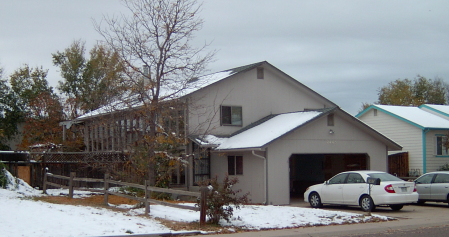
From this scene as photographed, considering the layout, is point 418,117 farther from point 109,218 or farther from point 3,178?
point 3,178

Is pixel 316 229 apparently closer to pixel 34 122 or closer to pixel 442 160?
pixel 442 160

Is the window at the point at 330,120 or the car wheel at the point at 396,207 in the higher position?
the window at the point at 330,120

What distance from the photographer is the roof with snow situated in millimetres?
22484

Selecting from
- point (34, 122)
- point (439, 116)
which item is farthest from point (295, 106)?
point (34, 122)

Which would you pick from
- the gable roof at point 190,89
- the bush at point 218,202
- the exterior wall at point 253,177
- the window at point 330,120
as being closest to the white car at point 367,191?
the exterior wall at point 253,177

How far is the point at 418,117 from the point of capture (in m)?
33.8

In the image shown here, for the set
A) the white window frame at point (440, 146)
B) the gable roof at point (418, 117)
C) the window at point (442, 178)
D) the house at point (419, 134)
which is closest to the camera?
the window at point (442, 178)

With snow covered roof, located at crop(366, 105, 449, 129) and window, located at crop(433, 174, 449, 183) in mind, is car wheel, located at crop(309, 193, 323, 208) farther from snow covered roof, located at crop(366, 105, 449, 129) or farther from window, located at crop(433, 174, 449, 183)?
snow covered roof, located at crop(366, 105, 449, 129)

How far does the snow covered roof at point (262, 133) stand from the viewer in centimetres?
2246

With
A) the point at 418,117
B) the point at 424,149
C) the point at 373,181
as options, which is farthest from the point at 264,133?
the point at 418,117

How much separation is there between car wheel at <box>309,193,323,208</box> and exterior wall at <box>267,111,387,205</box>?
1.41m

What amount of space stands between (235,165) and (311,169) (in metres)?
7.65

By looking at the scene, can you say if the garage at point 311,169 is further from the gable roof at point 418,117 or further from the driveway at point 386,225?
the driveway at point 386,225

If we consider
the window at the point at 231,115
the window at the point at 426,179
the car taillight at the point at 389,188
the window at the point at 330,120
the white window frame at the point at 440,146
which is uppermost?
the window at the point at 231,115
